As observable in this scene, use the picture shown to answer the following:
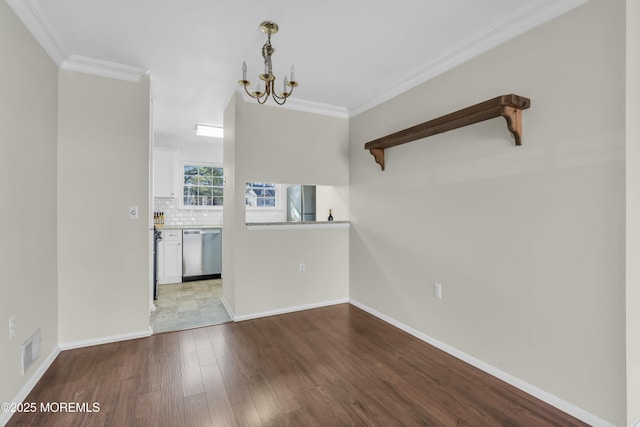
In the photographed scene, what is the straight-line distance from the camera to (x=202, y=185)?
18.5 ft

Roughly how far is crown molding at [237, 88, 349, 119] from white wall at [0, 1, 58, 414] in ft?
5.48

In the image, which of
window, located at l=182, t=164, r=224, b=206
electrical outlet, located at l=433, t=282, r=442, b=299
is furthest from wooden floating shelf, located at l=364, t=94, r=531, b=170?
window, located at l=182, t=164, r=224, b=206

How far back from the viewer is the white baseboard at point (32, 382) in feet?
5.59

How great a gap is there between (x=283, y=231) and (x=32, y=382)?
2.29 meters

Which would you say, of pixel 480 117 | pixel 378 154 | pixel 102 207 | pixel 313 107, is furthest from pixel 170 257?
pixel 480 117

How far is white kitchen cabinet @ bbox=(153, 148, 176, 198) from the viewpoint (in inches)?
199

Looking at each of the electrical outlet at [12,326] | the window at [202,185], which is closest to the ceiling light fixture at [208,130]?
the window at [202,185]

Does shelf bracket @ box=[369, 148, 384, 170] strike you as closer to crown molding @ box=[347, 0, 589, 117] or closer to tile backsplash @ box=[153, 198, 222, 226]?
crown molding @ box=[347, 0, 589, 117]

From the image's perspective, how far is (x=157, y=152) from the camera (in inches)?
198

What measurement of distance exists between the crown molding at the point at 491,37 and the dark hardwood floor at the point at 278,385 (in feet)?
7.68

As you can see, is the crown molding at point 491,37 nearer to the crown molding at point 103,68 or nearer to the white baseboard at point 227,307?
the crown molding at point 103,68

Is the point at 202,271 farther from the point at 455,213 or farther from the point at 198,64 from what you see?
the point at 455,213

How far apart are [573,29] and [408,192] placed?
1591mm

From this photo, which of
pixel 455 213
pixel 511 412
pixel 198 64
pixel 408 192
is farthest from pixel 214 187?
pixel 511 412
